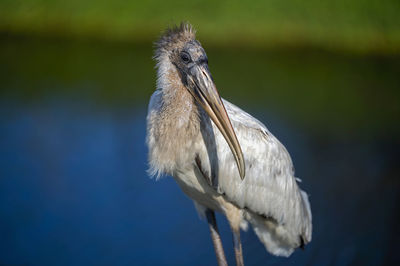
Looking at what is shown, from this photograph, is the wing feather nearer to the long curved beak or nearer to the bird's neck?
the bird's neck

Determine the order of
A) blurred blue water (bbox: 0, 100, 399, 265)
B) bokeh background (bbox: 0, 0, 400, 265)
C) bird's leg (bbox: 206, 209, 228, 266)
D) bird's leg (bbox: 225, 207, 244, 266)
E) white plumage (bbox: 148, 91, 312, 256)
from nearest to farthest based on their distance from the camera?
white plumage (bbox: 148, 91, 312, 256), bird's leg (bbox: 225, 207, 244, 266), bird's leg (bbox: 206, 209, 228, 266), blurred blue water (bbox: 0, 100, 399, 265), bokeh background (bbox: 0, 0, 400, 265)

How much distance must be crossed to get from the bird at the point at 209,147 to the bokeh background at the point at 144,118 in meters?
1.15

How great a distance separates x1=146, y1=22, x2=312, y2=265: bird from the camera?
10.2 ft

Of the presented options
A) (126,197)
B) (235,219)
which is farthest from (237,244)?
(126,197)

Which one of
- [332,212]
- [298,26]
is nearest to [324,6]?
[298,26]

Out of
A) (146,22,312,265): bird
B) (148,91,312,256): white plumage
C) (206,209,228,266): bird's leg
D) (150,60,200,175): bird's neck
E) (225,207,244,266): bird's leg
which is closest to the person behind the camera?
(146,22,312,265): bird

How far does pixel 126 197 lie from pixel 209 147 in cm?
347

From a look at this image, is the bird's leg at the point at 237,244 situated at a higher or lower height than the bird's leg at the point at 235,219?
lower

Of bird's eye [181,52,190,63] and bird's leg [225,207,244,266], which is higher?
bird's eye [181,52,190,63]

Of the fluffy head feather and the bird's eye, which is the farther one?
the fluffy head feather

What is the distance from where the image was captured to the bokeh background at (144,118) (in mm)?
5504

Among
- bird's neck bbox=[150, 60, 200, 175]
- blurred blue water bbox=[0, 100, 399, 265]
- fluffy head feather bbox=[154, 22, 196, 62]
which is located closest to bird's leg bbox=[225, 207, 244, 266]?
bird's neck bbox=[150, 60, 200, 175]

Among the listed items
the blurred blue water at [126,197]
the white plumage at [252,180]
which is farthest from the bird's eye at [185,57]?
the blurred blue water at [126,197]

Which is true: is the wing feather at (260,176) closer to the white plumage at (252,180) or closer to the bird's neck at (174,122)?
the white plumage at (252,180)
